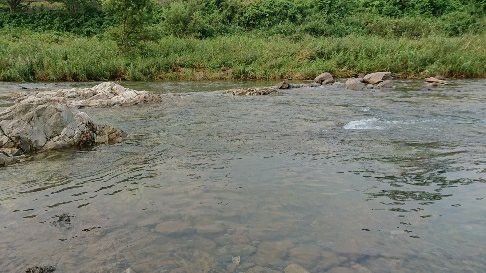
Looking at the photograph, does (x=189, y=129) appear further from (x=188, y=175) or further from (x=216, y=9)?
(x=216, y=9)

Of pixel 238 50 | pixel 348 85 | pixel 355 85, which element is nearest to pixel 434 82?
pixel 355 85

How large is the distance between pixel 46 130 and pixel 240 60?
22.5 metres

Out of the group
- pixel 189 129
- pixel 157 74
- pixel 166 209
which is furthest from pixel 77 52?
pixel 166 209

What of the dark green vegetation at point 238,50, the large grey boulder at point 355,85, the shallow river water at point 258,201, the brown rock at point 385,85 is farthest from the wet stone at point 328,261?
the dark green vegetation at point 238,50

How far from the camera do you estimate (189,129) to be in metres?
12.4

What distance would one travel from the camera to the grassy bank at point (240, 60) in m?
27.9

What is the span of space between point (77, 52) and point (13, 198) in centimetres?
2689

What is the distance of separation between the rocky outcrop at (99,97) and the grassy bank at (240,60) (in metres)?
8.68

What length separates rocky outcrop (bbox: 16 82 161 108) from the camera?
17.7 metres

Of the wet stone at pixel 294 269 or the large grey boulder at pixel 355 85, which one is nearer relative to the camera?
the wet stone at pixel 294 269

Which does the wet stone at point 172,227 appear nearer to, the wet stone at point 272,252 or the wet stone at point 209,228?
the wet stone at point 209,228

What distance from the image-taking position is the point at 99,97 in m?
19.0

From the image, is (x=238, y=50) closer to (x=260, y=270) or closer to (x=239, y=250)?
(x=239, y=250)

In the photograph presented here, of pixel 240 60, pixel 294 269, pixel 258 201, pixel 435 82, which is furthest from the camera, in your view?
pixel 240 60
